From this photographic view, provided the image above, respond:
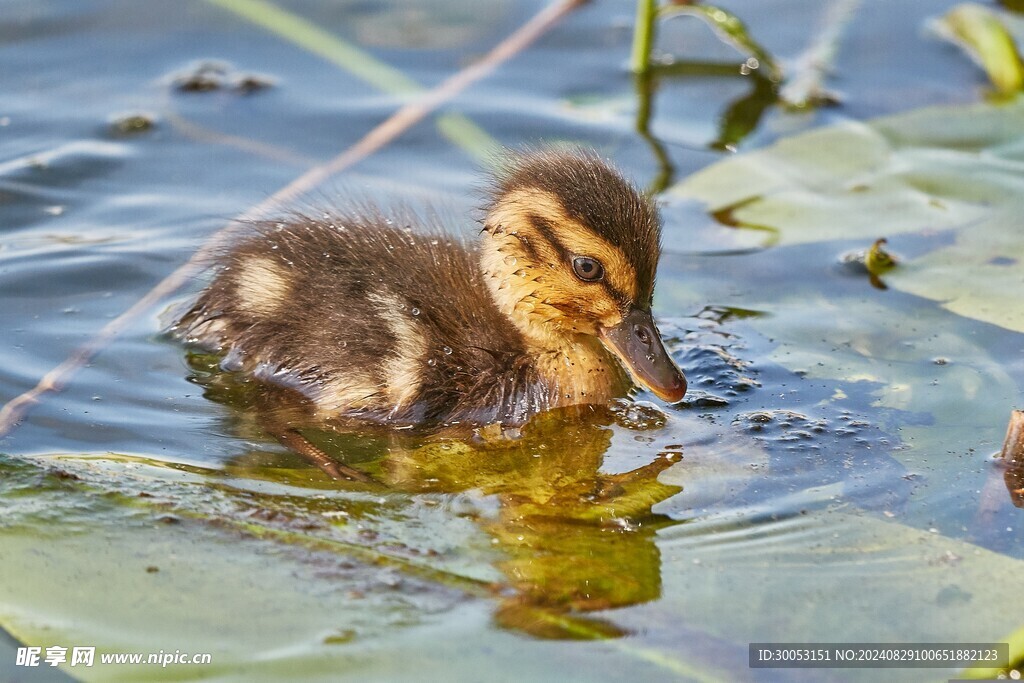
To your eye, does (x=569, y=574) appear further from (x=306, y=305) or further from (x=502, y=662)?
(x=306, y=305)

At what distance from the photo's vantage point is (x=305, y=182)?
18.3 feet

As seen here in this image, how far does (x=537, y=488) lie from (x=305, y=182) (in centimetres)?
223

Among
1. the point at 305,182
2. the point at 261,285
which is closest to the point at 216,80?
the point at 305,182

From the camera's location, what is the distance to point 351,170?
19.0ft

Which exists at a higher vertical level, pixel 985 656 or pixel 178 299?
pixel 178 299

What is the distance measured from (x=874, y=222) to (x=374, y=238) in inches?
81.6

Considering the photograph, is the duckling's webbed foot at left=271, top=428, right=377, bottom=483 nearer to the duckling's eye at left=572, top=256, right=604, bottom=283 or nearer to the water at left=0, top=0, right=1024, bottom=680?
the water at left=0, top=0, right=1024, bottom=680

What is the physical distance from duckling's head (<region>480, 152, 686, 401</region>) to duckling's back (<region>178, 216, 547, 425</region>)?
0.13m

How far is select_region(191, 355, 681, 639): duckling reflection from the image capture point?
10.7 ft

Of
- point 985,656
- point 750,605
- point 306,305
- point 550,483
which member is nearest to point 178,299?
point 306,305

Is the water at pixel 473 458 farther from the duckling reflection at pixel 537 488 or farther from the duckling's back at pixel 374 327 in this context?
the duckling's back at pixel 374 327

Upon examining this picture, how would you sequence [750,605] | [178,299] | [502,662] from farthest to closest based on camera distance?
[178,299]
[750,605]
[502,662]

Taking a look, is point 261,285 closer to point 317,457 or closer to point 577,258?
point 317,457

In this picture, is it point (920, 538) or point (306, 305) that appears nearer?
point (920, 538)
